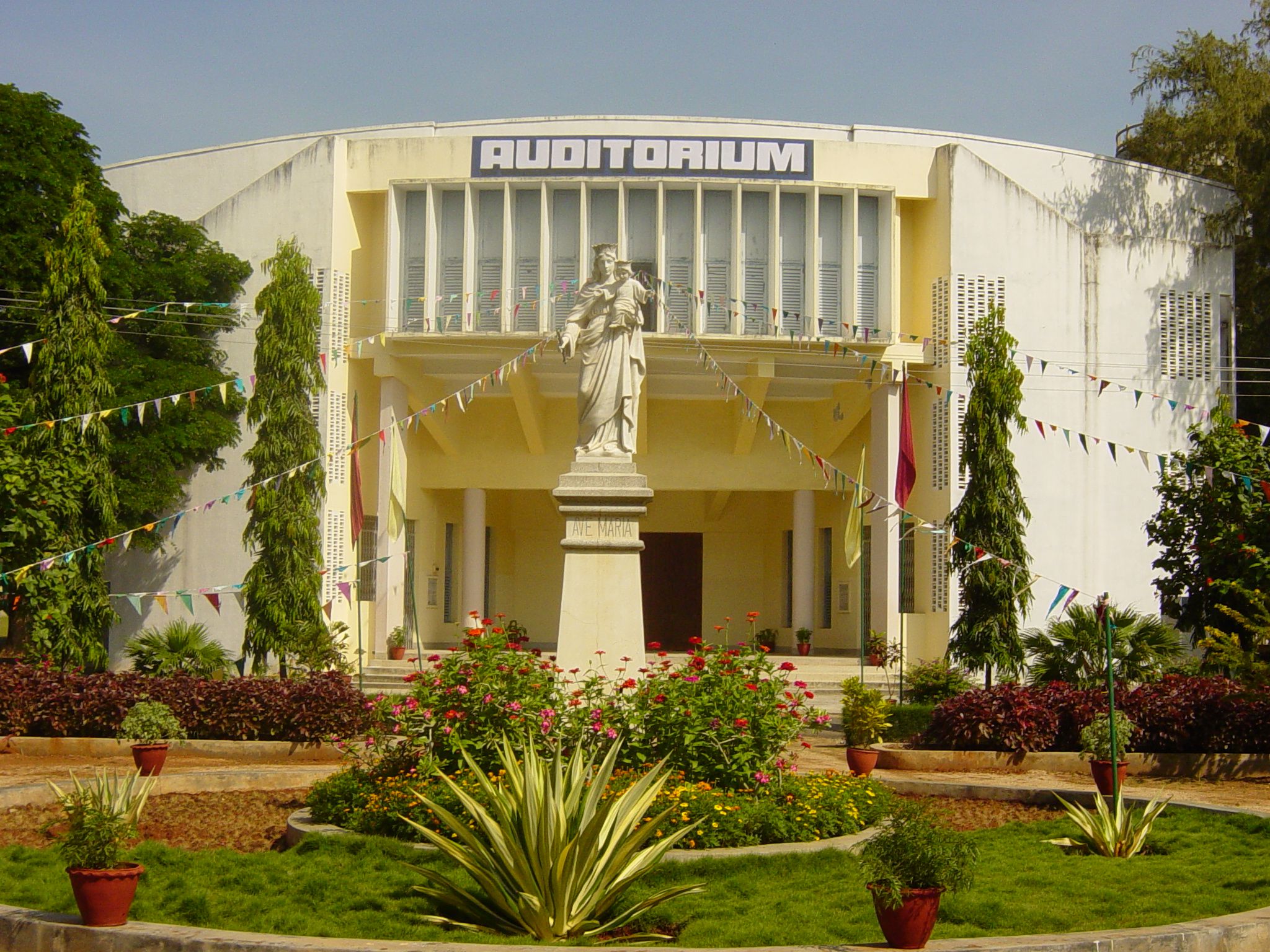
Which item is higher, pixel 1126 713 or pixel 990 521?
pixel 990 521

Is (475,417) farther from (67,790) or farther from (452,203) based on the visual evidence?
(67,790)

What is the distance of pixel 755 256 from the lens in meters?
24.8

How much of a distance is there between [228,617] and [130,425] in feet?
12.3

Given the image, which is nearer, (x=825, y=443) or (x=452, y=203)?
(x=452, y=203)

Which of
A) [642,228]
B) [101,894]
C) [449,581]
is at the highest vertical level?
[642,228]

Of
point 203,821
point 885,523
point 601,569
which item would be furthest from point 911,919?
point 885,523

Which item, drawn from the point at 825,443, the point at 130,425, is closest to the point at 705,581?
the point at 825,443

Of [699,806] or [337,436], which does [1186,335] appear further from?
[699,806]

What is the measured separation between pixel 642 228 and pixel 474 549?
7.55 meters

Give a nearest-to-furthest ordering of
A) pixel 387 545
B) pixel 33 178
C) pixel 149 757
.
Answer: pixel 149 757, pixel 33 178, pixel 387 545

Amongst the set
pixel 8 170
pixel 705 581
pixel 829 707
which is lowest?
pixel 829 707

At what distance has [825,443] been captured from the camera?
27906 millimetres

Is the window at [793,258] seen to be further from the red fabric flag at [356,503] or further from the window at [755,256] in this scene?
the red fabric flag at [356,503]

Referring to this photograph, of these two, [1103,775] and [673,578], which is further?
[673,578]
